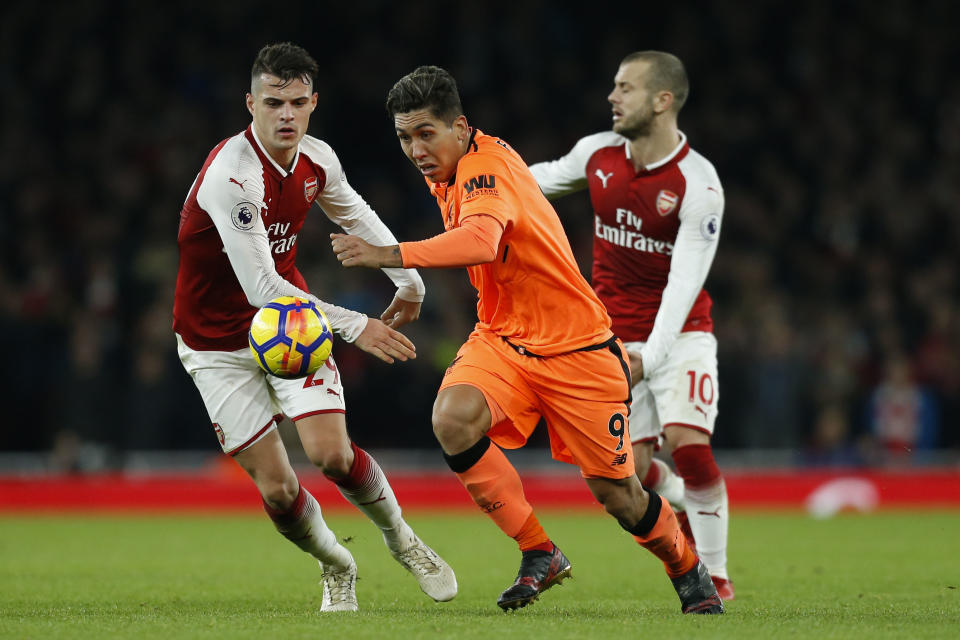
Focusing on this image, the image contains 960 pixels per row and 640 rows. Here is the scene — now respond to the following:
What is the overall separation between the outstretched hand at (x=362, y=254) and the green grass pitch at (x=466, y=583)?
1392mm

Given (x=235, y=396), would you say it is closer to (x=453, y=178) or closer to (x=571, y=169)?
(x=453, y=178)

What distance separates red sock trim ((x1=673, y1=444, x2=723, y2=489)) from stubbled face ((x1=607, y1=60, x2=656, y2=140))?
5.67 feet

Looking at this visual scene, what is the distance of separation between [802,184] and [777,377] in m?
4.61

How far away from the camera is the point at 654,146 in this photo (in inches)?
274

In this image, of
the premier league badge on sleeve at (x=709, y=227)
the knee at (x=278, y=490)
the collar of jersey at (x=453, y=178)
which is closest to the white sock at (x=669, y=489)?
the premier league badge on sleeve at (x=709, y=227)

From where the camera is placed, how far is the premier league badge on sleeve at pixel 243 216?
5633 millimetres

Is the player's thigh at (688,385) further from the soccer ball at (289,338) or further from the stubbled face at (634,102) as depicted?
the soccer ball at (289,338)

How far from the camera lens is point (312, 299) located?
18.4 feet

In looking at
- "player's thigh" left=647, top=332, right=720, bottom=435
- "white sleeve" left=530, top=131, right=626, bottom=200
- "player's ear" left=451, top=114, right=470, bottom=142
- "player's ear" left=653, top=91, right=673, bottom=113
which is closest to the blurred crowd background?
"player's thigh" left=647, top=332, right=720, bottom=435

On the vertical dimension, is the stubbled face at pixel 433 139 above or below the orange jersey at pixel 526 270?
above

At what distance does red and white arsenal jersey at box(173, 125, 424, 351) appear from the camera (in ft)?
18.5

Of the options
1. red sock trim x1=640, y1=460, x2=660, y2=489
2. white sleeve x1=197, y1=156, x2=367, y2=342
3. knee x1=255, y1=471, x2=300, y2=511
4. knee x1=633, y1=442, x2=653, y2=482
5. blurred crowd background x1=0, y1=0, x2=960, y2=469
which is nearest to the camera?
white sleeve x1=197, y1=156, x2=367, y2=342

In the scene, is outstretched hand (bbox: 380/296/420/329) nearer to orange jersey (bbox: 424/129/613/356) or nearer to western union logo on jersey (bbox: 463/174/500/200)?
orange jersey (bbox: 424/129/613/356)

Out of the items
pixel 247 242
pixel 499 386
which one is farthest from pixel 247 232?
pixel 499 386
